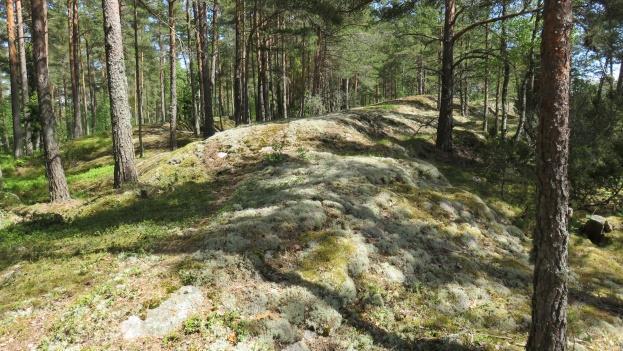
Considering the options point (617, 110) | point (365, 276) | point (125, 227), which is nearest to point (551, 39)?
point (365, 276)

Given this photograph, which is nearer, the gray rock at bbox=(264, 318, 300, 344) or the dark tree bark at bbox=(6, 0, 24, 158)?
the gray rock at bbox=(264, 318, 300, 344)

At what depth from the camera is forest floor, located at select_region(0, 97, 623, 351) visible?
4578 millimetres

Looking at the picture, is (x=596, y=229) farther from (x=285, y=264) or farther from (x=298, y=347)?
(x=298, y=347)

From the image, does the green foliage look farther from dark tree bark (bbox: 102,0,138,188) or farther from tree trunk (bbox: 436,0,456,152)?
dark tree bark (bbox: 102,0,138,188)

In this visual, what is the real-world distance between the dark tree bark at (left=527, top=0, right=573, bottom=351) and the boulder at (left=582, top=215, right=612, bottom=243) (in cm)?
812

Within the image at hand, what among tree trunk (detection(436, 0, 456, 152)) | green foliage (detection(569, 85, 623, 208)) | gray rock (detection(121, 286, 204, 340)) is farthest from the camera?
tree trunk (detection(436, 0, 456, 152))

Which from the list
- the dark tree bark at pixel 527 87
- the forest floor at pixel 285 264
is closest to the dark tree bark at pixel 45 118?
the forest floor at pixel 285 264

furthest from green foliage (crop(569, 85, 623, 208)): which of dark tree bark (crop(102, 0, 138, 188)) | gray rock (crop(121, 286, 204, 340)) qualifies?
dark tree bark (crop(102, 0, 138, 188))

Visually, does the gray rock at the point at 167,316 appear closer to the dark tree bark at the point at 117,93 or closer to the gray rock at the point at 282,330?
the gray rock at the point at 282,330

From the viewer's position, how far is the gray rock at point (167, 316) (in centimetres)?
429

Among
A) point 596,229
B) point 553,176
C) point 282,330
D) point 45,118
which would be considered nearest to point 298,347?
point 282,330

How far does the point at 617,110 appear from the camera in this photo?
44.1ft

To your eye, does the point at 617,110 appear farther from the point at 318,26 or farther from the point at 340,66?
the point at 340,66

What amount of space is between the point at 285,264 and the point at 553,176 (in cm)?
374
